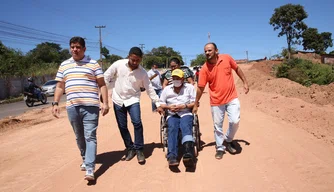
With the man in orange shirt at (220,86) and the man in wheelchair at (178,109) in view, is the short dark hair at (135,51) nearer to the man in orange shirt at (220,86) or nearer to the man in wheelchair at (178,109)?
the man in wheelchair at (178,109)

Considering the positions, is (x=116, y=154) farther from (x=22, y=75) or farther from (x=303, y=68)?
(x=22, y=75)

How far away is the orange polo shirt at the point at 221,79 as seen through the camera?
15.1ft

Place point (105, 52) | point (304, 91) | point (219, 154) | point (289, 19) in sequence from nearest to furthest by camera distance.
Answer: point (219, 154) < point (304, 91) < point (289, 19) < point (105, 52)

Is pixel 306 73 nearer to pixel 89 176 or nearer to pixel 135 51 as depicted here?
pixel 135 51

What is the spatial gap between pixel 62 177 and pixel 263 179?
2.93m

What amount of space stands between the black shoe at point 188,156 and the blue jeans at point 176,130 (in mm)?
85

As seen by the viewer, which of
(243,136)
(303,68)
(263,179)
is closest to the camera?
(263,179)

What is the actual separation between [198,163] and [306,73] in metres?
18.1

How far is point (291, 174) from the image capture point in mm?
3824

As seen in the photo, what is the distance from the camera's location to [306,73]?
64.2 ft

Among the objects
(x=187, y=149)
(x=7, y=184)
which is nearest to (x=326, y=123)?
(x=187, y=149)

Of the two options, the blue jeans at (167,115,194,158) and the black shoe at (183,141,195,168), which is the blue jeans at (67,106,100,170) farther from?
the black shoe at (183,141,195,168)

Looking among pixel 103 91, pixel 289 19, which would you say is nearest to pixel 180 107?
pixel 103 91

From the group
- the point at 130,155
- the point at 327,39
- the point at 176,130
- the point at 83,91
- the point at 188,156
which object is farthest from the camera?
the point at 327,39
